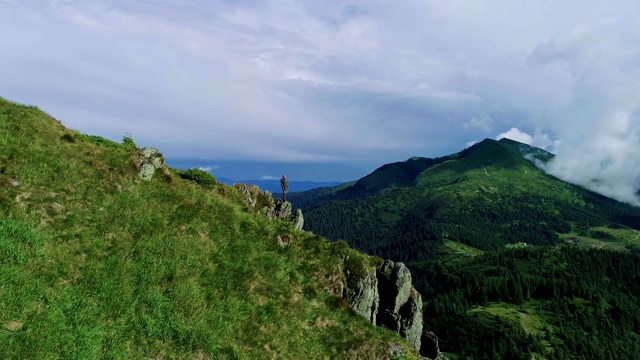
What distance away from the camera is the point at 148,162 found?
3148 centimetres

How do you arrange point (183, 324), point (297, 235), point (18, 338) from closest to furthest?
point (18, 338) < point (183, 324) < point (297, 235)

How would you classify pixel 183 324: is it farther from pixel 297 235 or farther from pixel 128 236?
pixel 297 235

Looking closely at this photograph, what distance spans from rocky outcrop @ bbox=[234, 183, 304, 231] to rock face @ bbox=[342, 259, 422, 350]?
10.3 meters

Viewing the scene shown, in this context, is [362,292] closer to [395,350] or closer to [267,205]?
[395,350]

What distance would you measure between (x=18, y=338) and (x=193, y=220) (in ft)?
44.4

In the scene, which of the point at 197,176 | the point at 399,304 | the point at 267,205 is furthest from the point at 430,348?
the point at 197,176

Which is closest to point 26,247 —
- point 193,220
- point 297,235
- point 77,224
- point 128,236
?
point 77,224

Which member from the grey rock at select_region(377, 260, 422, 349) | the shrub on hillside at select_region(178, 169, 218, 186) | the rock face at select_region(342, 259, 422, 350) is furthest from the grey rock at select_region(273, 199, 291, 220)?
the grey rock at select_region(377, 260, 422, 349)

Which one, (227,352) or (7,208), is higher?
(7,208)

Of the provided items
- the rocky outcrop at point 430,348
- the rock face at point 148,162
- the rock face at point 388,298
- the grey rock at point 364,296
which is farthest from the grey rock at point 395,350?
the rock face at point 148,162

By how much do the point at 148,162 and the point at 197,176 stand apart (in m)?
7.33

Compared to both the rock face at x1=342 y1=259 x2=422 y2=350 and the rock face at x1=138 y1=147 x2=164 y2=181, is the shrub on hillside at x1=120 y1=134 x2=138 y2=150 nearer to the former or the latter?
the rock face at x1=138 y1=147 x2=164 y2=181

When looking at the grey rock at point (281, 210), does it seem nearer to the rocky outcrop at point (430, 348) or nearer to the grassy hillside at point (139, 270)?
the grassy hillside at point (139, 270)

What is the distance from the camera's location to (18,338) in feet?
46.8
